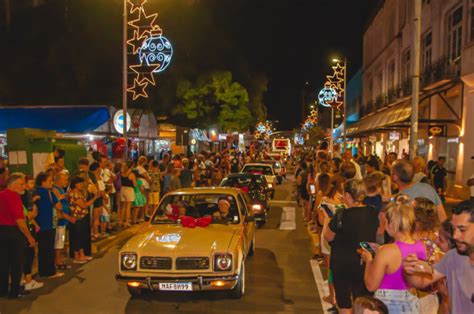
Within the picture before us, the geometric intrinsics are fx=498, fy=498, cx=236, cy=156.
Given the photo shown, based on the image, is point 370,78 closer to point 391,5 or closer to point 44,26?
point 391,5

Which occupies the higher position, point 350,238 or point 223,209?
point 350,238

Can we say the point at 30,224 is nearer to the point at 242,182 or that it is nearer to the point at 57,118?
the point at 242,182

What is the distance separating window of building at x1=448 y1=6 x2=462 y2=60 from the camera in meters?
20.0

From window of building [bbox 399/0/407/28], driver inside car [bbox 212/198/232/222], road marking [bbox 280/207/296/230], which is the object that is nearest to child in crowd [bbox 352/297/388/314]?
driver inside car [bbox 212/198/232/222]

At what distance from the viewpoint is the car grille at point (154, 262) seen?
657 centimetres

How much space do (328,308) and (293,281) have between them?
4.63 feet

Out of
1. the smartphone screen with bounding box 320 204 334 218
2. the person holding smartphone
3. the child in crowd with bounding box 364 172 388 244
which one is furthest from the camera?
the smartphone screen with bounding box 320 204 334 218

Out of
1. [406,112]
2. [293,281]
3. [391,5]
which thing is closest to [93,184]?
[293,281]

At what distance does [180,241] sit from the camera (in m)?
6.92

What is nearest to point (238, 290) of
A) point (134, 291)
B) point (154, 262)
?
point (154, 262)

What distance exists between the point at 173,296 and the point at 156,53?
1348cm

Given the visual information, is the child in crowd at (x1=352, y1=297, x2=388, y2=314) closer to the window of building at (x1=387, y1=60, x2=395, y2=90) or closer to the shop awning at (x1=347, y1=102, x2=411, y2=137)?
the shop awning at (x1=347, y1=102, x2=411, y2=137)

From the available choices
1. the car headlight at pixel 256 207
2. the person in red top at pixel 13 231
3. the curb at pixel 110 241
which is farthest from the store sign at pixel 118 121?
the person in red top at pixel 13 231

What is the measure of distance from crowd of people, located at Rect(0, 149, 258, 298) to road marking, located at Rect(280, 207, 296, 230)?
10.6 ft
